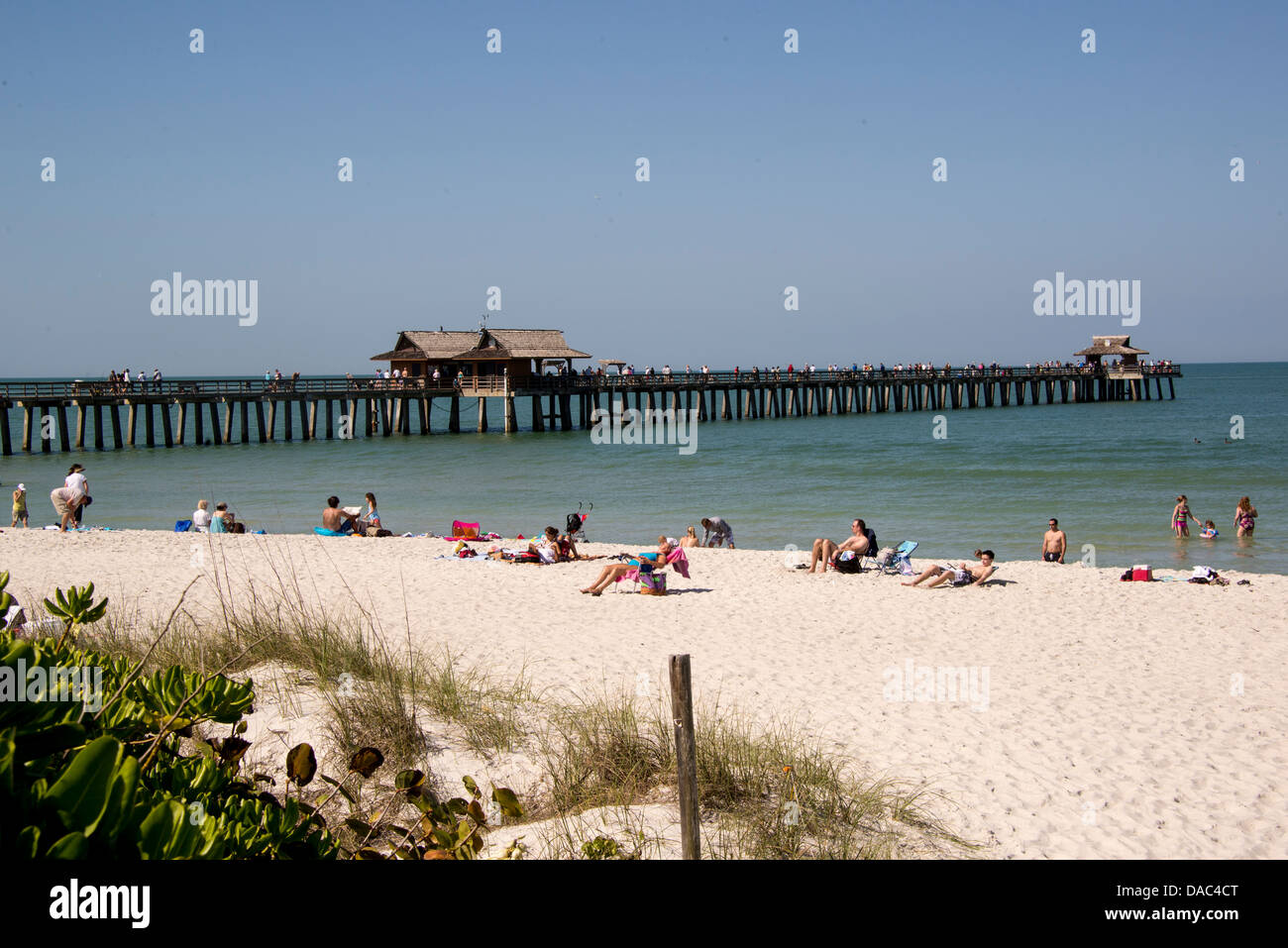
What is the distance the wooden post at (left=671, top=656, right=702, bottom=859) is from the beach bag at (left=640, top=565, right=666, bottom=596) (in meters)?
8.39

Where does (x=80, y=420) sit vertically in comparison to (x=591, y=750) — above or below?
above

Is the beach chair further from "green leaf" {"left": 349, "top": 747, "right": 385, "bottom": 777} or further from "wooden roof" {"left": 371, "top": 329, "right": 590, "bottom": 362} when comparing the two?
"wooden roof" {"left": 371, "top": 329, "right": 590, "bottom": 362}

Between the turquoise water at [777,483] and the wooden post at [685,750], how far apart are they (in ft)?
49.9

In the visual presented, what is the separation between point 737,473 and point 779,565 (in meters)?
18.0

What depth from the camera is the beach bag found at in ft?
39.4

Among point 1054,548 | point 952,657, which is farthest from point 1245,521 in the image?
point 952,657

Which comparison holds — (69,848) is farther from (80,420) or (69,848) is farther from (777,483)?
(80,420)

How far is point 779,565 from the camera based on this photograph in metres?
14.6

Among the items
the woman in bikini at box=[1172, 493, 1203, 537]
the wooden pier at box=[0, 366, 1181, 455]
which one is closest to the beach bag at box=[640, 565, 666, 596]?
the woman in bikini at box=[1172, 493, 1203, 537]

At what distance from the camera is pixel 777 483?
29.7 metres

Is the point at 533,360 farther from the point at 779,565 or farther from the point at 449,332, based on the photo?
the point at 779,565

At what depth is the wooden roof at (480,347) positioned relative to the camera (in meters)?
47.9

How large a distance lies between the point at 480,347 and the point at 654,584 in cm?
3816

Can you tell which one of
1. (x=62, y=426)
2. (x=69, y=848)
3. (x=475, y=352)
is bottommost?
(x=69, y=848)
